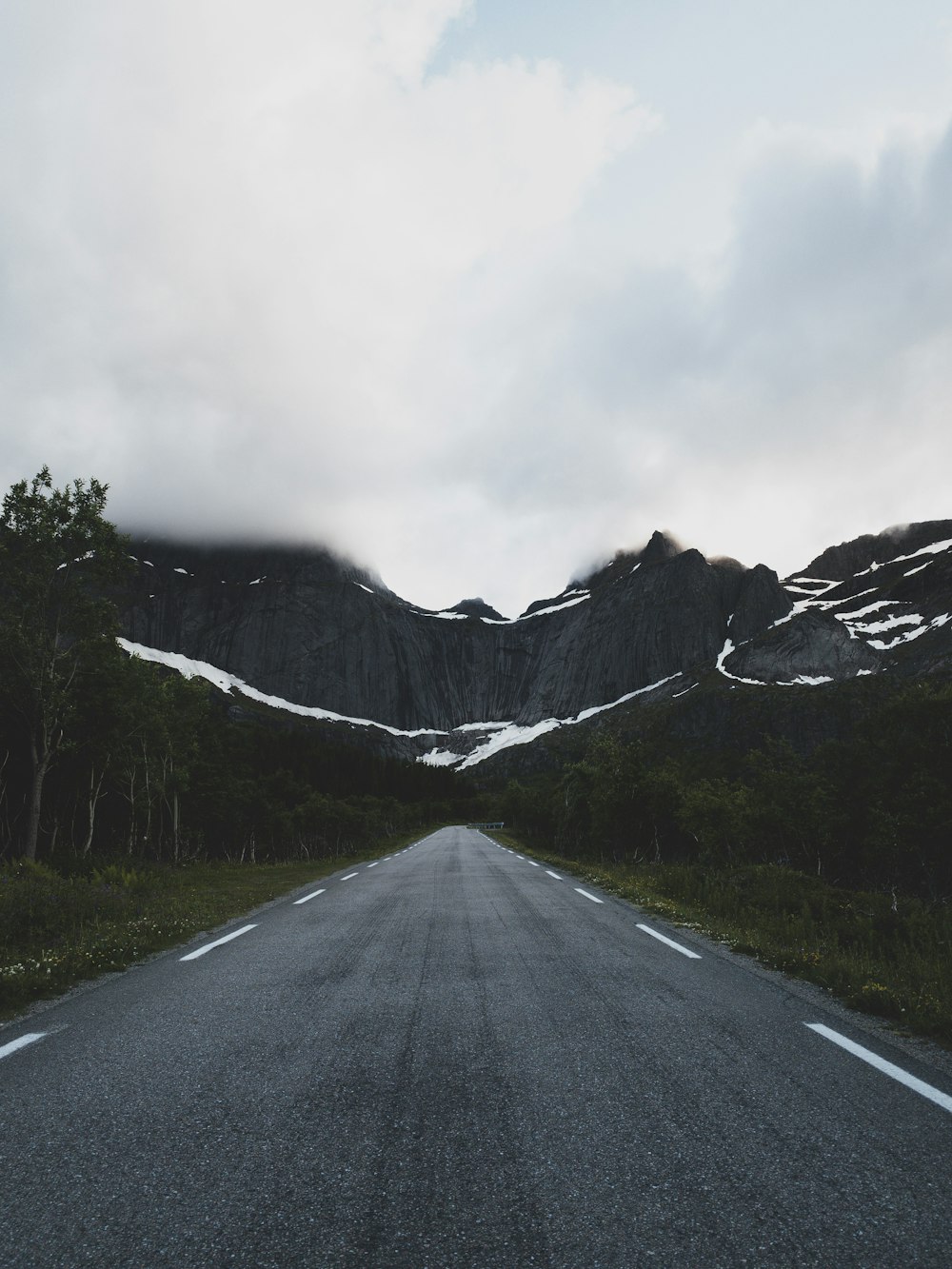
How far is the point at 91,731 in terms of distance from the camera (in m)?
25.3

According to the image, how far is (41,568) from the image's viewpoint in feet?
75.7

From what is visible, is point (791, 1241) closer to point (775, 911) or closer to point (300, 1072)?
point (300, 1072)

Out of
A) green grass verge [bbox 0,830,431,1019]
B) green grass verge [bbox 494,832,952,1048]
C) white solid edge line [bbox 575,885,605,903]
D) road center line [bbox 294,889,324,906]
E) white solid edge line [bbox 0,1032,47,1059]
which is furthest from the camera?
road center line [bbox 294,889,324,906]

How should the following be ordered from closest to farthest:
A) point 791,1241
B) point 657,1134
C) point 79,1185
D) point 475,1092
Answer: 1. point 791,1241
2. point 79,1185
3. point 657,1134
4. point 475,1092

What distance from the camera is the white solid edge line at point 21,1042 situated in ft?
16.0

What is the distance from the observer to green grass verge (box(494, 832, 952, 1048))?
6.27 m

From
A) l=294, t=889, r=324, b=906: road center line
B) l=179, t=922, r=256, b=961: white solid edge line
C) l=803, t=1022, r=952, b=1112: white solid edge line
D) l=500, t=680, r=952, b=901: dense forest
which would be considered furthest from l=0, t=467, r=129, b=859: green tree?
l=500, t=680, r=952, b=901: dense forest

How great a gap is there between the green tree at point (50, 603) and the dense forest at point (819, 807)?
1051 inches

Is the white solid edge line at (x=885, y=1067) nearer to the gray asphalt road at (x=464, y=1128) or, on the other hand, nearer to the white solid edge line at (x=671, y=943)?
the gray asphalt road at (x=464, y=1128)

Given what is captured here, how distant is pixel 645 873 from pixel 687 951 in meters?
13.0

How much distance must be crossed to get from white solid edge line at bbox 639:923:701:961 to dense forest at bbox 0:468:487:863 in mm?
17265

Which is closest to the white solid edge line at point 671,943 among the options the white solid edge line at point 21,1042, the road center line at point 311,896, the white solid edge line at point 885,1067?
the white solid edge line at point 885,1067

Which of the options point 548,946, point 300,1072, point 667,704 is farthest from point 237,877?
point 667,704

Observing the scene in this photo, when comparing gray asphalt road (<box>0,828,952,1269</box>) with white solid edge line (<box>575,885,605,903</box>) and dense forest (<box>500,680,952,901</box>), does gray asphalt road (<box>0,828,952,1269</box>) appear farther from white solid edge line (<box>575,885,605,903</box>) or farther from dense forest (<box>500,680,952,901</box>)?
dense forest (<box>500,680,952,901</box>)
